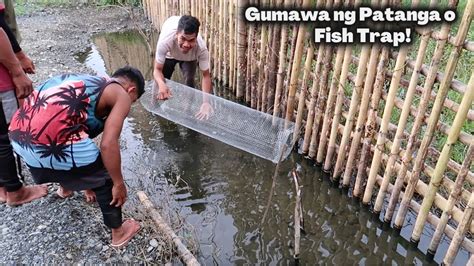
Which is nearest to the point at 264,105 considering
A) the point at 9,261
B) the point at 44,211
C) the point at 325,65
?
the point at 325,65

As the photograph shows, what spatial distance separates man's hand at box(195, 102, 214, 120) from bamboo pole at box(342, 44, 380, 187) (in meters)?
1.79

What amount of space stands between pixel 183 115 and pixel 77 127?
268 centimetres

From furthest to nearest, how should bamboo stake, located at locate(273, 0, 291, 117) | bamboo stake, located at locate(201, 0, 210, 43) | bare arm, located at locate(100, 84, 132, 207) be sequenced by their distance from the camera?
bamboo stake, located at locate(201, 0, 210, 43) → bamboo stake, located at locate(273, 0, 291, 117) → bare arm, located at locate(100, 84, 132, 207)

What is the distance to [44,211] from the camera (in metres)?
3.58

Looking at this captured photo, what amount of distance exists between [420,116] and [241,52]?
3.04 metres

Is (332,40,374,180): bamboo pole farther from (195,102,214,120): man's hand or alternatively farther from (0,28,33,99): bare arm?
(0,28,33,99): bare arm

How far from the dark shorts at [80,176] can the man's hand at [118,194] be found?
0.13 metres

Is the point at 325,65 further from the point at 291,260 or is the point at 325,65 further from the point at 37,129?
the point at 37,129

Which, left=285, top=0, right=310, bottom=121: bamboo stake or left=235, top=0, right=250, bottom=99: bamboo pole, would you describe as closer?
left=285, top=0, right=310, bottom=121: bamboo stake

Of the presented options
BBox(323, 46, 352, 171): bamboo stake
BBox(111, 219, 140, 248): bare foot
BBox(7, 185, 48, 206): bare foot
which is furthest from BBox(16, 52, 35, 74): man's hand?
BBox(323, 46, 352, 171): bamboo stake

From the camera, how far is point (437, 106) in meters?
3.19

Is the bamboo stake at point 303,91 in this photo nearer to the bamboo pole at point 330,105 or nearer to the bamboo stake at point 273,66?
the bamboo pole at point 330,105

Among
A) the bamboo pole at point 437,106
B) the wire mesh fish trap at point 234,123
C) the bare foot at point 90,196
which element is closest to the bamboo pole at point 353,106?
the wire mesh fish trap at point 234,123

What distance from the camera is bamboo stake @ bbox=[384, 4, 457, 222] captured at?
10.1ft
